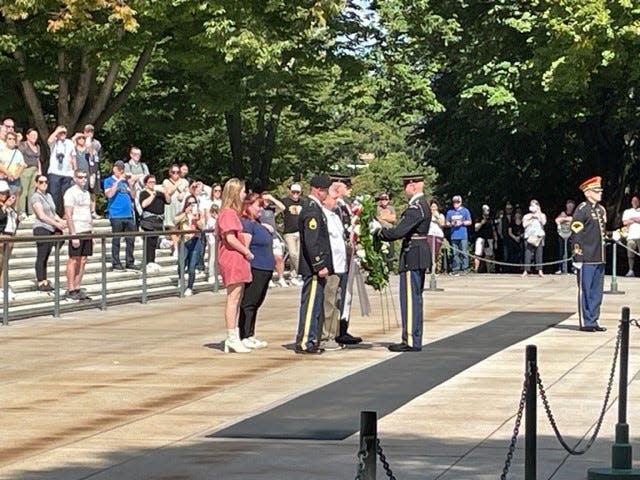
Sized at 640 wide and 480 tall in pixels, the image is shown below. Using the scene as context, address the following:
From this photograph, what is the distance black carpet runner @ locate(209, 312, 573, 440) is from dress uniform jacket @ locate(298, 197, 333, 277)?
1328 mm

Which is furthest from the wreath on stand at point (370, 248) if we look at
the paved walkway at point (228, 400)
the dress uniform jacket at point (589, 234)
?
the dress uniform jacket at point (589, 234)

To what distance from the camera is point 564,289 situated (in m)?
31.4

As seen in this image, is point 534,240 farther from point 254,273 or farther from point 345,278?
point 254,273

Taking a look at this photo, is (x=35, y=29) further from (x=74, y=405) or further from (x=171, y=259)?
(x=74, y=405)

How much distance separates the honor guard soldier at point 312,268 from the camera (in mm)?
18391

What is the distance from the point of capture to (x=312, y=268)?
1841 cm

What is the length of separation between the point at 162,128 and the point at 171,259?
712 inches

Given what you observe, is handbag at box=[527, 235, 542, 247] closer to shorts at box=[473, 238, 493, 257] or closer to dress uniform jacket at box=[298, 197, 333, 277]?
shorts at box=[473, 238, 493, 257]

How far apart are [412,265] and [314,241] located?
1099 millimetres

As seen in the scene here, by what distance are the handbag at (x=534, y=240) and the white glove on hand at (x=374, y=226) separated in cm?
1754

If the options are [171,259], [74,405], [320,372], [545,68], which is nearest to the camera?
[74,405]

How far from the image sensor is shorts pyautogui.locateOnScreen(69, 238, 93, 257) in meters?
A: 24.2

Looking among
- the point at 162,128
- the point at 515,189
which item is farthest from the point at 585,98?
the point at 162,128

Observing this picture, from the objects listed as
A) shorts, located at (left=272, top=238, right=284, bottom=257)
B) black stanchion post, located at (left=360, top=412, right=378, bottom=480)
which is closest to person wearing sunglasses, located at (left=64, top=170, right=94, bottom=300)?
shorts, located at (left=272, top=238, right=284, bottom=257)
